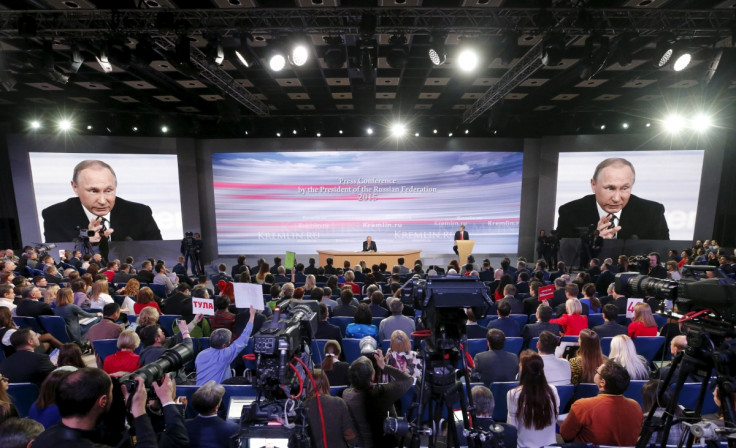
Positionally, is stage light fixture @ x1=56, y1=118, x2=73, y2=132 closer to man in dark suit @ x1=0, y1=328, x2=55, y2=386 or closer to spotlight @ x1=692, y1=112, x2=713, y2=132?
man in dark suit @ x1=0, y1=328, x2=55, y2=386

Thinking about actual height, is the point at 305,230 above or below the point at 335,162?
below

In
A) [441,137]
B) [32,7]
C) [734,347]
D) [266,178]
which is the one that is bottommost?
[734,347]

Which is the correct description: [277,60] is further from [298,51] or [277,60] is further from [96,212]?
[96,212]

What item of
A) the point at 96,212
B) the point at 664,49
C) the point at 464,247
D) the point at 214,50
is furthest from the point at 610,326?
the point at 96,212

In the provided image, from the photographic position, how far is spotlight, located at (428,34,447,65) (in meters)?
6.08

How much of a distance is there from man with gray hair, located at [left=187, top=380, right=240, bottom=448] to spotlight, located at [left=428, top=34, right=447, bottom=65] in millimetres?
5658

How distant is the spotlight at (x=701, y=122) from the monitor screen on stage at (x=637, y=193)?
0.74 metres

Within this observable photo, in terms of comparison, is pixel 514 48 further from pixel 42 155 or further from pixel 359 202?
pixel 42 155

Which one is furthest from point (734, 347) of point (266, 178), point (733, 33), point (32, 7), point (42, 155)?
point (42, 155)

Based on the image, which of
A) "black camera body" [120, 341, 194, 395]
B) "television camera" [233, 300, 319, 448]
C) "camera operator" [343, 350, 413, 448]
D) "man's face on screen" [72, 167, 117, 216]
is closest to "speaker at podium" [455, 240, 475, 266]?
"camera operator" [343, 350, 413, 448]

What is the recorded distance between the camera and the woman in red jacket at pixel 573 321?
4.77 m

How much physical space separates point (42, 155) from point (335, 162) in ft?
29.6

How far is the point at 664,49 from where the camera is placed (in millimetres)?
6289

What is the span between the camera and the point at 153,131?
12.9 m
